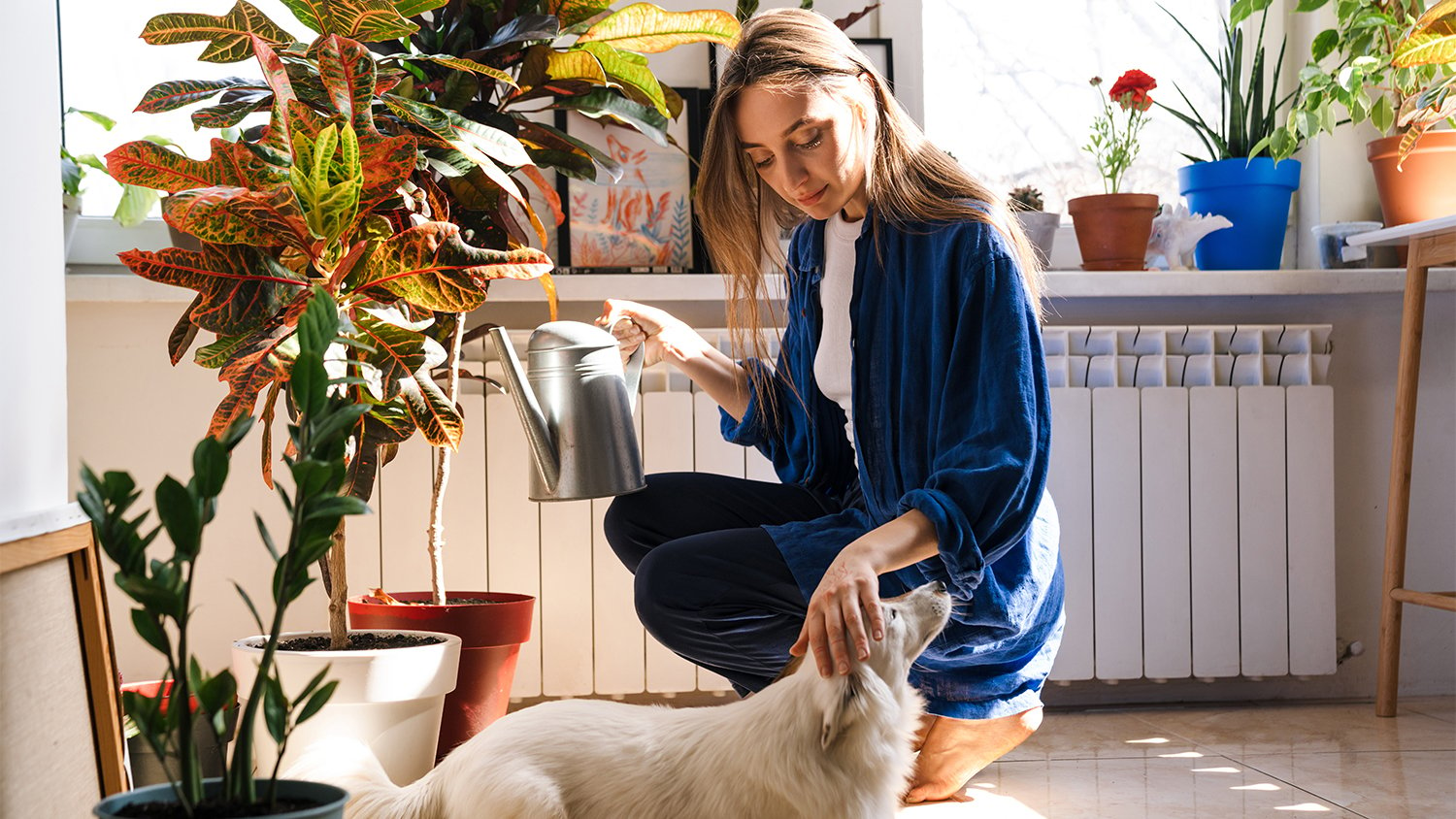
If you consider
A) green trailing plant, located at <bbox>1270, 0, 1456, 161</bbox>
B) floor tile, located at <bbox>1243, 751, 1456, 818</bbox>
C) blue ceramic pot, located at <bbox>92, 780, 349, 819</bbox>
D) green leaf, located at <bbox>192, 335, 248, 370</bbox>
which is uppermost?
green trailing plant, located at <bbox>1270, 0, 1456, 161</bbox>

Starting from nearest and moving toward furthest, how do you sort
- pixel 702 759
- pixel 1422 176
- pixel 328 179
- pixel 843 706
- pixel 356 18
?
pixel 843 706 < pixel 702 759 < pixel 328 179 < pixel 356 18 < pixel 1422 176

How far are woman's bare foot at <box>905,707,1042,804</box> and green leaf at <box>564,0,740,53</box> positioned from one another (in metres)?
1.19

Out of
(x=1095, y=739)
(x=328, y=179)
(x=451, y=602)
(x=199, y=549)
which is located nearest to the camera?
(x=199, y=549)

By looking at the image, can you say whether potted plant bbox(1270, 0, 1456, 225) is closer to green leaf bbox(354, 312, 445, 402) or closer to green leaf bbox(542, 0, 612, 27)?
green leaf bbox(542, 0, 612, 27)

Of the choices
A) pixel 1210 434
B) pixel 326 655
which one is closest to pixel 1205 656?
pixel 1210 434

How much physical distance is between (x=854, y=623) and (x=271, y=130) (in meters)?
0.98

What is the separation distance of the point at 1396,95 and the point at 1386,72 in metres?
0.08

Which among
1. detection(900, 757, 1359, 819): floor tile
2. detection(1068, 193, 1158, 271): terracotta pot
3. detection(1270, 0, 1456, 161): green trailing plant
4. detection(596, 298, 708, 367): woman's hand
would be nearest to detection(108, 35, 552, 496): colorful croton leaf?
detection(596, 298, 708, 367): woman's hand

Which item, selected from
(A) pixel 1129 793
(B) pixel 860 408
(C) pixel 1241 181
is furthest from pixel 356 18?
(C) pixel 1241 181

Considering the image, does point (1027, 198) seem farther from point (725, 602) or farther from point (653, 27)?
point (725, 602)

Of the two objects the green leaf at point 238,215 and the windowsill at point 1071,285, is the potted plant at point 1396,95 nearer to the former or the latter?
the windowsill at point 1071,285

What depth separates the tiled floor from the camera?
173 cm

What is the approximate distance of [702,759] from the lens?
1163 mm

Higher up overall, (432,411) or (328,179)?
(328,179)
